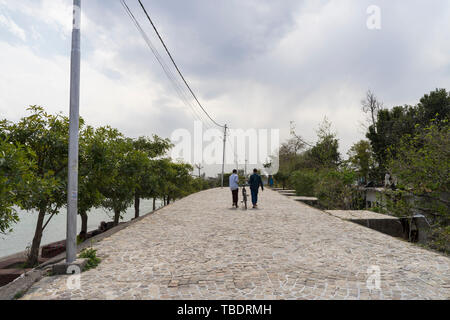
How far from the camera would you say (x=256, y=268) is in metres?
4.40

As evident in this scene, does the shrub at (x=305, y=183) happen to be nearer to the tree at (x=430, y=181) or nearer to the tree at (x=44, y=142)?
the tree at (x=430, y=181)

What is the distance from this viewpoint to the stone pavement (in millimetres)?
3510

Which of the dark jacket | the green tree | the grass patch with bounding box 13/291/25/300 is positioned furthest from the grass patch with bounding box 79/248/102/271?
the green tree

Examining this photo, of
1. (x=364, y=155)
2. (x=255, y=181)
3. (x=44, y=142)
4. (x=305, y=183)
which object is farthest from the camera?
(x=364, y=155)

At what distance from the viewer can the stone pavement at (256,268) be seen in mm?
3510

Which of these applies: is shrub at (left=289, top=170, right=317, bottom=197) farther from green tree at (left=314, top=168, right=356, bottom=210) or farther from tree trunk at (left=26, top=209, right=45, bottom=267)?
tree trunk at (left=26, top=209, right=45, bottom=267)

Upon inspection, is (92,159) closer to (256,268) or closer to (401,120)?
(256,268)

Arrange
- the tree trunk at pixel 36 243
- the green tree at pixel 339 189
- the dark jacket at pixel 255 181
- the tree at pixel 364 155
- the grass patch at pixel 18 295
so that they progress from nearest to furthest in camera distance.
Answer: the grass patch at pixel 18 295
the tree trunk at pixel 36 243
the dark jacket at pixel 255 181
the green tree at pixel 339 189
the tree at pixel 364 155

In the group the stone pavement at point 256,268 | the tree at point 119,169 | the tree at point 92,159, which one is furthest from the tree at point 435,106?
the tree at point 92,159

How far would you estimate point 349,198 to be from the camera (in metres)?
15.3

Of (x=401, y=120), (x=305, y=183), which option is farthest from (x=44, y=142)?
(x=401, y=120)

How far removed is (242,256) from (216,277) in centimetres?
116
